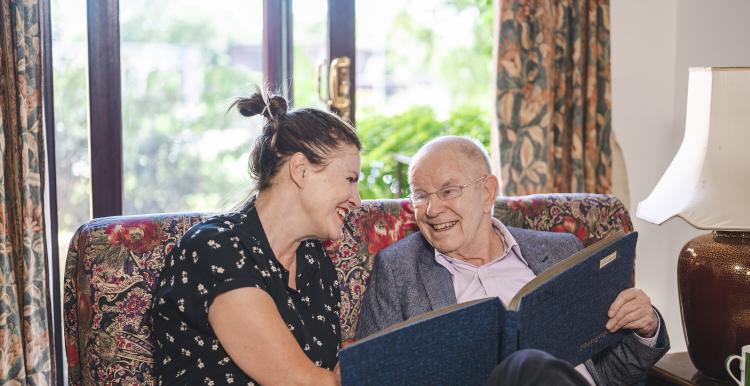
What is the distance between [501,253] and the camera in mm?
2205

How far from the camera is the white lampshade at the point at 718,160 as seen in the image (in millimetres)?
2000

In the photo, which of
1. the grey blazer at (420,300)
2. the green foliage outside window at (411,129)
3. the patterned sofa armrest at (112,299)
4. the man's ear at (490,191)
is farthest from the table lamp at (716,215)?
the green foliage outside window at (411,129)

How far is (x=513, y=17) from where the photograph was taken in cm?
312

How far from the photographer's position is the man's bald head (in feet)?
6.98

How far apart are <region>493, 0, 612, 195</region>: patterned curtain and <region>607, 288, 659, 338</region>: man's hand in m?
1.29

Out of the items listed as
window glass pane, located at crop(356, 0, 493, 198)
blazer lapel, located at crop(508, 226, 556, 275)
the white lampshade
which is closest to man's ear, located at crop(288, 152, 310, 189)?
blazer lapel, located at crop(508, 226, 556, 275)

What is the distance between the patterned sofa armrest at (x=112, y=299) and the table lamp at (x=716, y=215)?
1.24 m

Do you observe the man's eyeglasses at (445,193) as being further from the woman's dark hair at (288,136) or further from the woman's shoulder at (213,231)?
the woman's shoulder at (213,231)

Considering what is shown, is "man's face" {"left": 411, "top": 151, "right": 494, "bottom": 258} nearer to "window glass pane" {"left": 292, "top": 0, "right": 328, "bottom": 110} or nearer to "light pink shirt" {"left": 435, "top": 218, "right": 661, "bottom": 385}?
"light pink shirt" {"left": 435, "top": 218, "right": 661, "bottom": 385}

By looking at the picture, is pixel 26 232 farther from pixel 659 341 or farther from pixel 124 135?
pixel 659 341

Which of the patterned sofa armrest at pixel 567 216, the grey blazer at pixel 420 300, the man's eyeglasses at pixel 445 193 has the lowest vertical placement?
the grey blazer at pixel 420 300

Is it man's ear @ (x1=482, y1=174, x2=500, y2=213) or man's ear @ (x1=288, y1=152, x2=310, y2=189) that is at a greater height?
man's ear @ (x1=288, y1=152, x2=310, y2=189)

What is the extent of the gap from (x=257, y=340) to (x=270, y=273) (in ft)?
0.60

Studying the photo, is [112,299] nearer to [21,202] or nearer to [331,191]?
[331,191]
